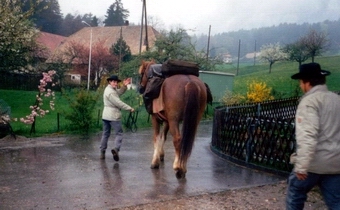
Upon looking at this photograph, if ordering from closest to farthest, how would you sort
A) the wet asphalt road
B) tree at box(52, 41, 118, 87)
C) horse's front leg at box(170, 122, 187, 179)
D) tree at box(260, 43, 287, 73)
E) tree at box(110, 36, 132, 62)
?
the wet asphalt road → horse's front leg at box(170, 122, 187, 179) → tree at box(52, 41, 118, 87) → tree at box(110, 36, 132, 62) → tree at box(260, 43, 287, 73)

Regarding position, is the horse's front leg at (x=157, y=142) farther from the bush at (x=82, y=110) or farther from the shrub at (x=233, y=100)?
the shrub at (x=233, y=100)

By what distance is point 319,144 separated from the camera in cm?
382

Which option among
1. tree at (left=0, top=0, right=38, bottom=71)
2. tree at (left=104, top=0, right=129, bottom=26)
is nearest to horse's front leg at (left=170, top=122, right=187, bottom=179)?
tree at (left=0, top=0, right=38, bottom=71)

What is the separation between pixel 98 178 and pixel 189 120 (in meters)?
1.91

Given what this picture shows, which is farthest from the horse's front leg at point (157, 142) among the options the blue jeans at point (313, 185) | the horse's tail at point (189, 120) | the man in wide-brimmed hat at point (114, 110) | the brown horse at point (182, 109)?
the blue jeans at point (313, 185)

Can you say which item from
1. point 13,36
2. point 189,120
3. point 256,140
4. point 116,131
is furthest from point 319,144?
point 13,36

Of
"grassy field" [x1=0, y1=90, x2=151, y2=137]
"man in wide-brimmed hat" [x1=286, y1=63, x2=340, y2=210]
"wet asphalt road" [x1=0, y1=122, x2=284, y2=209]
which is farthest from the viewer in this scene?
"grassy field" [x1=0, y1=90, x2=151, y2=137]

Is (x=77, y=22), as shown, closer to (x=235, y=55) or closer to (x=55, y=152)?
(x=235, y=55)

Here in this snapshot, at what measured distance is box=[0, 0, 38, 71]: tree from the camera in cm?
1705

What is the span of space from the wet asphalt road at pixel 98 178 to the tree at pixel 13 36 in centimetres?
784

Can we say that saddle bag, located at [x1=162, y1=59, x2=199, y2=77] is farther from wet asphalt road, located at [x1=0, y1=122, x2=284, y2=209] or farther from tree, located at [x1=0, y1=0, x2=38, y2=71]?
tree, located at [x1=0, y1=0, x2=38, y2=71]

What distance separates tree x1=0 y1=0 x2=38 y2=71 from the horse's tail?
1089 centimetres

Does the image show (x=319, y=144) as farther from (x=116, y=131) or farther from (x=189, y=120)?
(x=116, y=131)

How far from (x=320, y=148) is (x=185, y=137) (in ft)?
10.6
